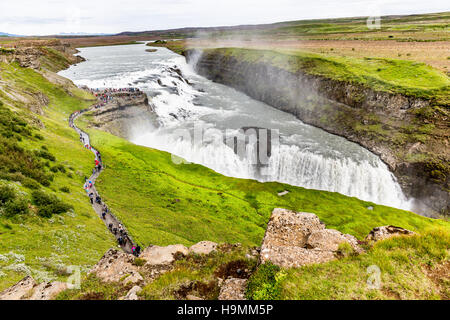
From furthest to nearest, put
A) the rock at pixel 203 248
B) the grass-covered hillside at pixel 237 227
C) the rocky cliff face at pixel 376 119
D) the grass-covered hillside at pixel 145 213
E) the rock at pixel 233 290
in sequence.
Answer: the rocky cliff face at pixel 376 119 → the rock at pixel 203 248 → the rock at pixel 233 290 → the grass-covered hillside at pixel 145 213 → the grass-covered hillside at pixel 237 227

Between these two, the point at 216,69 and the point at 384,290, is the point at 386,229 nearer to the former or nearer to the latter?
the point at 384,290

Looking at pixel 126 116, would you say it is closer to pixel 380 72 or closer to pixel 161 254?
pixel 161 254

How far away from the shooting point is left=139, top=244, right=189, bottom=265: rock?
14547mm

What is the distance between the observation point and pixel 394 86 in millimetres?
53969

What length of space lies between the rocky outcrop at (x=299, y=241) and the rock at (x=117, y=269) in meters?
6.88

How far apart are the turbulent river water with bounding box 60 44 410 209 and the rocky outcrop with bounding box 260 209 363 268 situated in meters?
33.7

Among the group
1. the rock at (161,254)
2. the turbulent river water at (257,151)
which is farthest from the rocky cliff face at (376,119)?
the rock at (161,254)

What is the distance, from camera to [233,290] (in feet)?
34.2

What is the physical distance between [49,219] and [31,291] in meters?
12.4

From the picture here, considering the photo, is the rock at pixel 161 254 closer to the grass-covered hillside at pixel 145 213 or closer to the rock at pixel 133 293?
the grass-covered hillside at pixel 145 213

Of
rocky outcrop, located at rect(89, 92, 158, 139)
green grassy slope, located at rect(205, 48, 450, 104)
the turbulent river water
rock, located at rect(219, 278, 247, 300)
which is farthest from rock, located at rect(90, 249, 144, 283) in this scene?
green grassy slope, located at rect(205, 48, 450, 104)

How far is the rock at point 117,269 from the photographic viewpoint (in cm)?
1250

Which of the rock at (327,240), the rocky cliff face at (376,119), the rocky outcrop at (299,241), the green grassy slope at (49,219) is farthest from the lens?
the rocky cliff face at (376,119)
